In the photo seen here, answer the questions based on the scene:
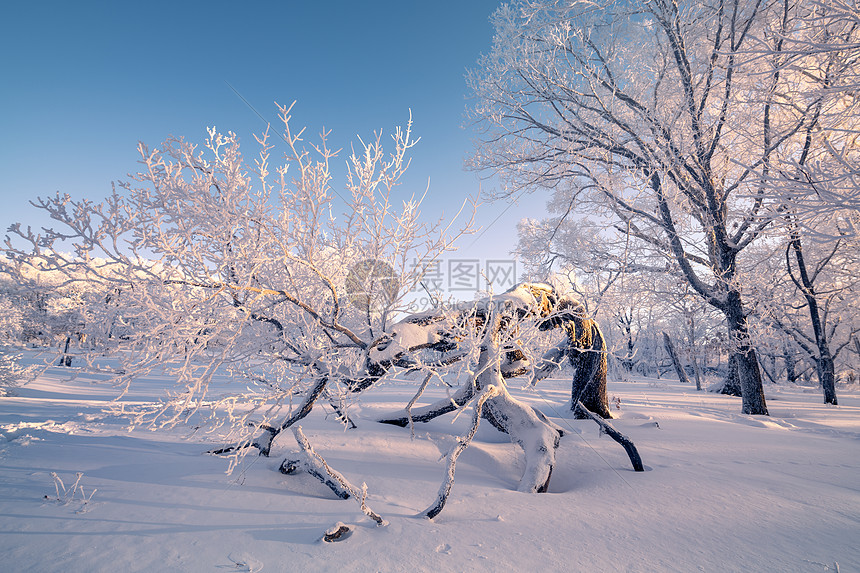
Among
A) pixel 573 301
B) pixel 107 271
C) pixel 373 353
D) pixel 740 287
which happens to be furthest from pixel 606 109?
pixel 107 271

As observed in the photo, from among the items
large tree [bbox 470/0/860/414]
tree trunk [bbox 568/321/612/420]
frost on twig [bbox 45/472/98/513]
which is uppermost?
large tree [bbox 470/0/860/414]

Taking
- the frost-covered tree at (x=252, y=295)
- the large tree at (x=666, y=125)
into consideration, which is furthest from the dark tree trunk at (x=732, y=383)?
the frost-covered tree at (x=252, y=295)

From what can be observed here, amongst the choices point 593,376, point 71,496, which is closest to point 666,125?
point 593,376

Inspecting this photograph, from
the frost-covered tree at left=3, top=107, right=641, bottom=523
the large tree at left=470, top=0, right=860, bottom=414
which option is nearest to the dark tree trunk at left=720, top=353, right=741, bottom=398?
the large tree at left=470, top=0, right=860, bottom=414

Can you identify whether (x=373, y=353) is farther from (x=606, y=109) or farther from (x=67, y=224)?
(x=606, y=109)

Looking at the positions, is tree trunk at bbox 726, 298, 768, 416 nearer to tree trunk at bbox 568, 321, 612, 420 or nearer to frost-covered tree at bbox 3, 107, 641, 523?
tree trunk at bbox 568, 321, 612, 420

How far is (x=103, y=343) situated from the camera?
287cm

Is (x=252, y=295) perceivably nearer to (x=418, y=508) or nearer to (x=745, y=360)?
(x=418, y=508)

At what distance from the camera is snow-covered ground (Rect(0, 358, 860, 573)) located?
2094 millimetres

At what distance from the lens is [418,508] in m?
2.87

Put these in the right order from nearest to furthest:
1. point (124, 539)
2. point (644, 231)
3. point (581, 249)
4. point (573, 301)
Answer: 1. point (124, 539)
2. point (573, 301)
3. point (644, 231)
4. point (581, 249)

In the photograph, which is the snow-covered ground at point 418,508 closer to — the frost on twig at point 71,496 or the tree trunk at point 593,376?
the frost on twig at point 71,496

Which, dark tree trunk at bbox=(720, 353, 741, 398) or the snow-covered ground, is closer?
the snow-covered ground

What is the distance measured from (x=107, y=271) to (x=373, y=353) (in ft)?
7.29
